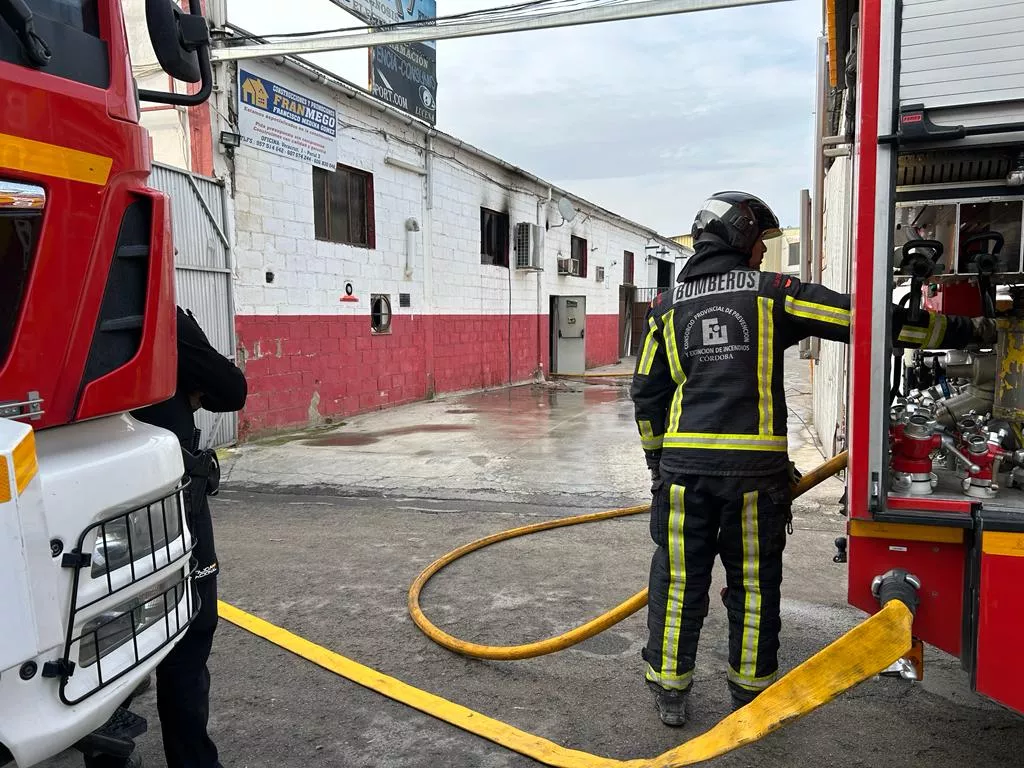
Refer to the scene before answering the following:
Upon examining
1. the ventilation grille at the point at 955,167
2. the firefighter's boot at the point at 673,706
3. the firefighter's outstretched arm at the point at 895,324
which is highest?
the ventilation grille at the point at 955,167

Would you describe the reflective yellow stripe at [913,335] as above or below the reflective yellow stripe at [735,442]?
above

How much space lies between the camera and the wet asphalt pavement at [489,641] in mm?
2713

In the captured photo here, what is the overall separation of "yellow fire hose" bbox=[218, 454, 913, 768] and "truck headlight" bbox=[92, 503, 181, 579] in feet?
4.92

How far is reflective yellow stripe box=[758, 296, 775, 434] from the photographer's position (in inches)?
106

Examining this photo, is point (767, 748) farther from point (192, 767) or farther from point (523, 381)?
point (523, 381)

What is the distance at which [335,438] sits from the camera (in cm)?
955

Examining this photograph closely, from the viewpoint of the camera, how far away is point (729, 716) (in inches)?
89.1

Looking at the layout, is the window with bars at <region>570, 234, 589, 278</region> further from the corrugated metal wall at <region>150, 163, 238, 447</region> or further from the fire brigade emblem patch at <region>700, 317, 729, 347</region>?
the fire brigade emblem patch at <region>700, 317, 729, 347</region>

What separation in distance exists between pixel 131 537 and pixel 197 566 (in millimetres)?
708

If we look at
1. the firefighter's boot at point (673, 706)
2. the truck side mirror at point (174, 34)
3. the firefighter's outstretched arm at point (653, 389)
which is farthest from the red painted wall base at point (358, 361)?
the firefighter's boot at point (673, 706)

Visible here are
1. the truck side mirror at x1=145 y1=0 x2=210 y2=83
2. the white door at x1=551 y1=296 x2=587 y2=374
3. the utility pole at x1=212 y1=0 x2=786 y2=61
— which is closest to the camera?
the truck side mirror at x1=145 y1=0 x2=210 y2=83

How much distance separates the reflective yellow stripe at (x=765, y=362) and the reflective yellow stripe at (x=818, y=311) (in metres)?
0.07

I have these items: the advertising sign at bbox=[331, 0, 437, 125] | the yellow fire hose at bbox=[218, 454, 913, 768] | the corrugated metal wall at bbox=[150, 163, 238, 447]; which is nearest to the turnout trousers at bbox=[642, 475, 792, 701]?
the yellow fire hose at bbox=[218, 454, 913, 768]

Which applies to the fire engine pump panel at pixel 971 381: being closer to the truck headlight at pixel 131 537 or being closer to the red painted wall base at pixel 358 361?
the truck headlight at pixel 131 537
